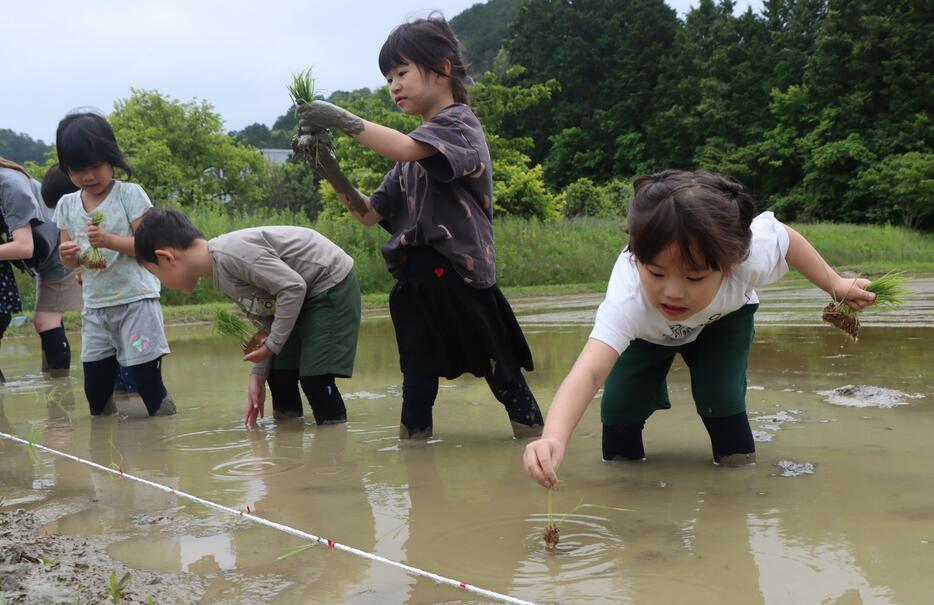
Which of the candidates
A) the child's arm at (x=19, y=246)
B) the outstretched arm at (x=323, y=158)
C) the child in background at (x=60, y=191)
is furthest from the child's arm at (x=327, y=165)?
the child's arm at (x=19, y=246)

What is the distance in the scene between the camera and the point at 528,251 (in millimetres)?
17719

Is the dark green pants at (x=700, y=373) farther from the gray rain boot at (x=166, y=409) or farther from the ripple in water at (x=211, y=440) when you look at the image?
the gray rain boot at (x=166, y=409)

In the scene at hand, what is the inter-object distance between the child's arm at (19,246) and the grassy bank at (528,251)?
25.7ft

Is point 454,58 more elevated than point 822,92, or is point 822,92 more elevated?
point 822,92

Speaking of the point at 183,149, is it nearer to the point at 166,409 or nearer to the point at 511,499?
the point at 166,409

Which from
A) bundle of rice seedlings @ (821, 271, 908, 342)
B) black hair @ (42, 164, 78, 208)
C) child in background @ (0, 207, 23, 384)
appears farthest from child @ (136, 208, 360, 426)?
child in background @ (0, 207, 23, 384)

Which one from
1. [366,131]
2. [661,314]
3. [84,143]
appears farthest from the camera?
[84,143]

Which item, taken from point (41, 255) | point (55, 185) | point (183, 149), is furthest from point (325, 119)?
point (183, 149)

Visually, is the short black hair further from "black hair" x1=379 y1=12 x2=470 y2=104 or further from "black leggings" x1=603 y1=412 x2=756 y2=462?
"black leggings" x1=603 y1=412 x2=756 y2=462

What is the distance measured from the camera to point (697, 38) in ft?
151

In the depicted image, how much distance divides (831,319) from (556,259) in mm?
14271

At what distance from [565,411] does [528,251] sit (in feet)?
49.7

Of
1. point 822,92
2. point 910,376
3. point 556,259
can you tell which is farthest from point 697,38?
point 910,376

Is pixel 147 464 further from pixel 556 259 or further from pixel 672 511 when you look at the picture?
pixel 556 259
